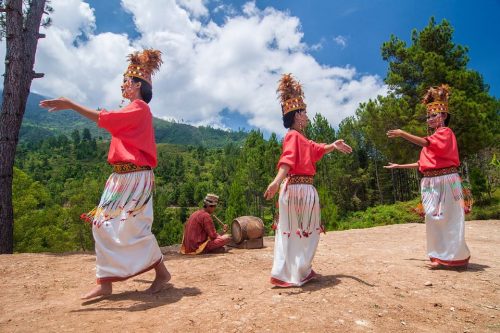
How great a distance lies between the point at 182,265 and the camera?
541cm

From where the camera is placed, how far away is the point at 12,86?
734 centimetres

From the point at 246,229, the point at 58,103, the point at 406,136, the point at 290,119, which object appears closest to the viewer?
the point at 58,103

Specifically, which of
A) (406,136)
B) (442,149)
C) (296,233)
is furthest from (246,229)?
(442,149)

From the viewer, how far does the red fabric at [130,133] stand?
3512 millimetres

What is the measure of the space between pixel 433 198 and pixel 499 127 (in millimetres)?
21269

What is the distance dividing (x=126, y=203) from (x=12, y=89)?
5688mm

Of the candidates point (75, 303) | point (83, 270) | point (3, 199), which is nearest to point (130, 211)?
point (75, 303)

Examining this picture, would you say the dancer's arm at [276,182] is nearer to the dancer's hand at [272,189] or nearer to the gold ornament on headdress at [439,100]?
the dancer's hand at [272,189]

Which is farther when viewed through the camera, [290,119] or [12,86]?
[12,86]

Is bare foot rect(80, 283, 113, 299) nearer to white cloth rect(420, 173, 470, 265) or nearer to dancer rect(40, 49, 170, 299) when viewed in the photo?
dancer rect(40, 49, 170, 299)

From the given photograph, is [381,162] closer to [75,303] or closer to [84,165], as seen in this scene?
[75,303]

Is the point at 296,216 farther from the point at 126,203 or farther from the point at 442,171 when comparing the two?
the point at 442,171

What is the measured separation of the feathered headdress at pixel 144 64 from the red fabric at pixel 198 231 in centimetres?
331

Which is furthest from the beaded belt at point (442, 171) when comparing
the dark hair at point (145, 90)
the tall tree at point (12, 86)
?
the tall tree at point (12, 86)
